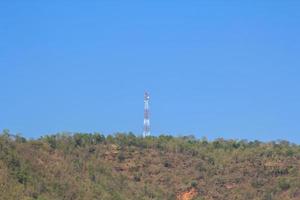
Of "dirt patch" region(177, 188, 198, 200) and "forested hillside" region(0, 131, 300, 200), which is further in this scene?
"dirt patch" region(177, 188, 198, 200)

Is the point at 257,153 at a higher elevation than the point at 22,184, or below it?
higher

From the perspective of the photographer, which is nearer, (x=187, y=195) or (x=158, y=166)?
(x=187, y=195)

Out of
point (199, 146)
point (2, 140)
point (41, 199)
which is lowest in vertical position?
point (41, 199)

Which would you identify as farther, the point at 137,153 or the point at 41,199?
the point at 137,153

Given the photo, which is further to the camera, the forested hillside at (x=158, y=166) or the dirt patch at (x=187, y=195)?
the dirt patch at (x=187, y=195)

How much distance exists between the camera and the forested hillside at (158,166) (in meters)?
Result: 72.4

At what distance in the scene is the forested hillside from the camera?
72.4 metres

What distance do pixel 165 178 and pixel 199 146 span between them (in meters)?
11.6

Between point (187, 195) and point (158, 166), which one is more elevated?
point (158, 166)

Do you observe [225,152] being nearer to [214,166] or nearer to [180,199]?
[214,166]

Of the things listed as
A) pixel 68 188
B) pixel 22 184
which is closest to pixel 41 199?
pixel 22 184

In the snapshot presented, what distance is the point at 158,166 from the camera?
3644 inches

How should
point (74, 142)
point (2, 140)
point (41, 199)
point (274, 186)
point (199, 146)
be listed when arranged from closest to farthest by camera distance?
→ 1. point (41, 199)
2. point (2, 140)
3. point (274, 186)
4. point (74, 142)
5. point (199, 146)

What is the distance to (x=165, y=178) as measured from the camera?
296ft
